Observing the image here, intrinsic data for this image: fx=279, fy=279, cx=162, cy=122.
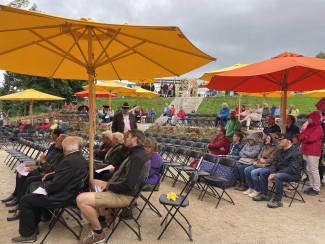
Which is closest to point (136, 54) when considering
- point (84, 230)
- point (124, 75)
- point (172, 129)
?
point (124, 75)

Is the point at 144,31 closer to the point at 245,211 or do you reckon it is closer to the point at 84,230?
the point at 84,230

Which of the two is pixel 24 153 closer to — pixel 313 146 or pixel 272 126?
pixel 272 126

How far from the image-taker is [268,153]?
5926 mm

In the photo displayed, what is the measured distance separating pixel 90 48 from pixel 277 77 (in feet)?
14.7

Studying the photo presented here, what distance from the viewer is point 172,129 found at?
48.0 ft

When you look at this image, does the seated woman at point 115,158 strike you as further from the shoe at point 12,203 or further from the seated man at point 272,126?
the seated man at point 272,126

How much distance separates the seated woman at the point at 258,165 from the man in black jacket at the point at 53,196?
3711 millimetres

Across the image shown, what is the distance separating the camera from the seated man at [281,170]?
523 centimetres

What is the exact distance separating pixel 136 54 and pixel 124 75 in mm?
906

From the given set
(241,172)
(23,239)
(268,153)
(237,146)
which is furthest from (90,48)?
(237,146)

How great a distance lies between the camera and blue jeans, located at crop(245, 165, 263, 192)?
5758 mm

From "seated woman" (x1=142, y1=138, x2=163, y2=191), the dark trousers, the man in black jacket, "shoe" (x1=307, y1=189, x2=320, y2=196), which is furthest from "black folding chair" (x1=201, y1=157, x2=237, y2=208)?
the dark trousers

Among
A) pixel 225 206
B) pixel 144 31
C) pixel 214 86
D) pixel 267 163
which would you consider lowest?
pixel 225 206

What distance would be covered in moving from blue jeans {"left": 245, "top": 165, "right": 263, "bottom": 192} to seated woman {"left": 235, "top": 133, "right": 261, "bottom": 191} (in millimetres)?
248
